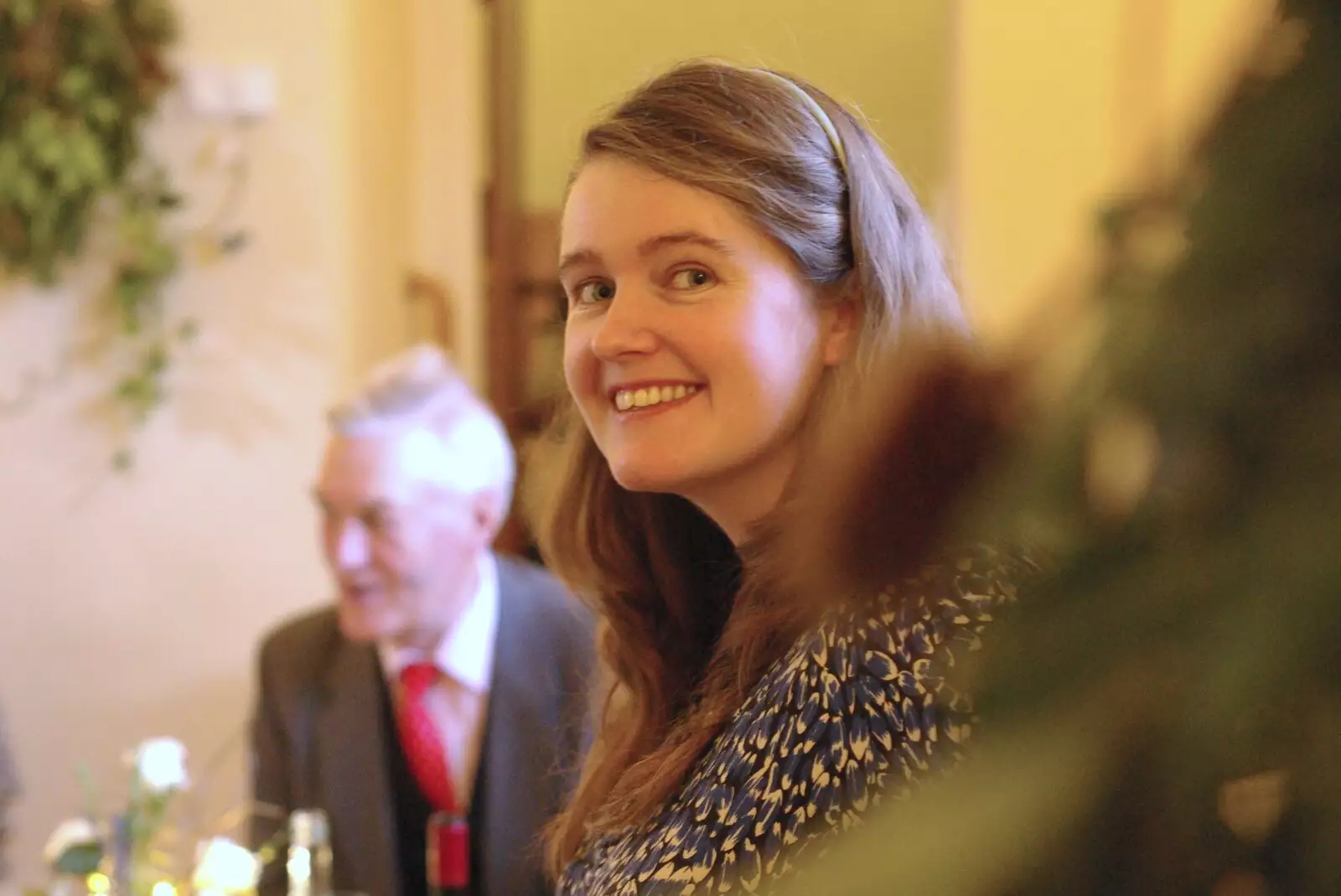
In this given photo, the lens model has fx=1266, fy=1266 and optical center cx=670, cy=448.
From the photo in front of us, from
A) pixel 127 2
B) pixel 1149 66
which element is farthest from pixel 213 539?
pixel 1149 66

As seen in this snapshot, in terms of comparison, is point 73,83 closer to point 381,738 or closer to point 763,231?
point 381,738

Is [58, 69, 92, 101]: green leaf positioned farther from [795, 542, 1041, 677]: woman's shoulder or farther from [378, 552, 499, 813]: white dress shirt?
[795, 542, 1041, 677]: woman's shoulder

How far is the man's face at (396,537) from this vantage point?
1.71m

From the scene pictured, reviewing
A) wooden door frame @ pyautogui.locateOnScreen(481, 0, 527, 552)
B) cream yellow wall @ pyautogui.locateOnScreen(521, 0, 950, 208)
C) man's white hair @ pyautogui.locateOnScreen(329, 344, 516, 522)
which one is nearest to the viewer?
man's white hair @ pyautogui.locateOnScreen(329, 344, 516, 522)

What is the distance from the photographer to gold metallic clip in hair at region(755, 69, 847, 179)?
89 cm

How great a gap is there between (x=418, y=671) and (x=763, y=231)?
3.32ft

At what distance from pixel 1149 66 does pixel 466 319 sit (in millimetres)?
2548

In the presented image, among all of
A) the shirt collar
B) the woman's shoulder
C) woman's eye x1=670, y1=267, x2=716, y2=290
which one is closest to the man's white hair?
the shirt collar

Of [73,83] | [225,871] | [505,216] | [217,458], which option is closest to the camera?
[225,871]

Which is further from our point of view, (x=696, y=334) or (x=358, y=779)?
(x=358, y=779)

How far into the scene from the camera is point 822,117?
894 mm

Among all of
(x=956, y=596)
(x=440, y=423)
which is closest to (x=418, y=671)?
(x=440, y=423)

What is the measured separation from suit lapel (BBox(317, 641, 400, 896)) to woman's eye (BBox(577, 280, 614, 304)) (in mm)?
906

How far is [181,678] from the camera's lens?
2637 mm
